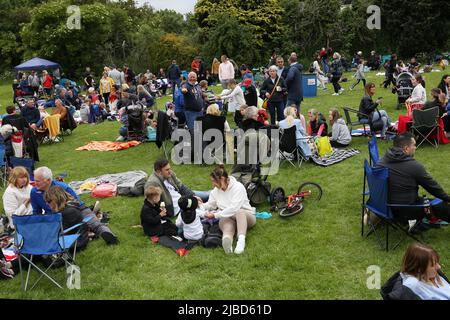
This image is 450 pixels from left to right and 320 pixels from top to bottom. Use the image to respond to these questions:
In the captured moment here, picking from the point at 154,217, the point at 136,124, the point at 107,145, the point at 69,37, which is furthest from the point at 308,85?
the point at 69,37

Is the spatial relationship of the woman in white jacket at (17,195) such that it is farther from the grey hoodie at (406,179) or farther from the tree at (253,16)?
the tree at (253,16)

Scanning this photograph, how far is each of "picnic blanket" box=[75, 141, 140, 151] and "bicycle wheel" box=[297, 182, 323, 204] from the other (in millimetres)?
5937

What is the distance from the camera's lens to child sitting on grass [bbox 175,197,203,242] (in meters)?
5.94

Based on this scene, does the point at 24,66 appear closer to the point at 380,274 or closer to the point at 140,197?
the point at 140,197

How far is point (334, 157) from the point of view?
938 centimetres

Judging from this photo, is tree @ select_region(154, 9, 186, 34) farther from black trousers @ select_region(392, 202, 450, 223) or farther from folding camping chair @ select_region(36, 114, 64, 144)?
black trousers @ select_region(392, 202, 450, 223)

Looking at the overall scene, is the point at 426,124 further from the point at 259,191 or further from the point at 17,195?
the point at 17,195

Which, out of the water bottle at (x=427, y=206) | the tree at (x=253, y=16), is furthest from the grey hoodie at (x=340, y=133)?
the tree at (x=253, y=16)

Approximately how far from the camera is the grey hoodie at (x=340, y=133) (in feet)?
32.7

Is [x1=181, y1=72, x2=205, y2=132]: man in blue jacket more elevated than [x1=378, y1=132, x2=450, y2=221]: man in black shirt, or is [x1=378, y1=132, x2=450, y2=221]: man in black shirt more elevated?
[x1=181, y1=72, x2=205, y2=132]: man in blue jacket

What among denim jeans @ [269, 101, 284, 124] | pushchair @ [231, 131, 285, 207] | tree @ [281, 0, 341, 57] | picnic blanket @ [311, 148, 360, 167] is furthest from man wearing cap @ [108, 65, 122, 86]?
pushchair @ [231, 131, 285, 207]

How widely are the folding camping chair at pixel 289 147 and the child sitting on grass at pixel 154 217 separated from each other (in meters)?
3.18

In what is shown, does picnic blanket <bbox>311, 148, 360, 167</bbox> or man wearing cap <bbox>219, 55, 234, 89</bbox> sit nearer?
picnic blanket <bbox>311, 148, 360, 167</bbox>
